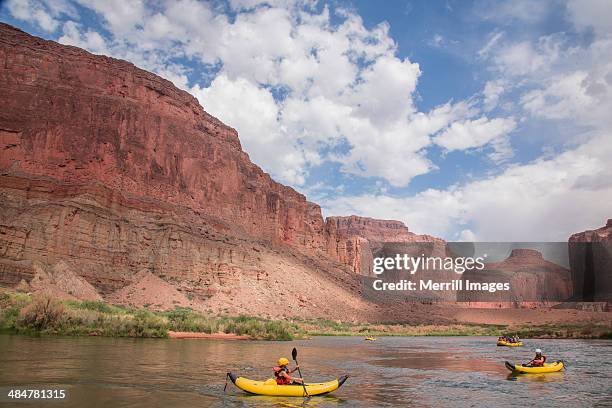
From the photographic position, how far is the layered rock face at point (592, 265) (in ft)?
388

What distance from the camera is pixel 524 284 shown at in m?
143

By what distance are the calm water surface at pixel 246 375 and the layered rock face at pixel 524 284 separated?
4688 inches

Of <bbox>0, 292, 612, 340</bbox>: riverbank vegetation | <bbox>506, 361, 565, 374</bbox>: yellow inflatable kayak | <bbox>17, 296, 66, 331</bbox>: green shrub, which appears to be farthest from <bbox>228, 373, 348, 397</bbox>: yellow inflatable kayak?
<bbox>17, 296, 66, 331</bbox>: green shrub

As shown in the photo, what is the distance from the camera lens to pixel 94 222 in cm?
5956

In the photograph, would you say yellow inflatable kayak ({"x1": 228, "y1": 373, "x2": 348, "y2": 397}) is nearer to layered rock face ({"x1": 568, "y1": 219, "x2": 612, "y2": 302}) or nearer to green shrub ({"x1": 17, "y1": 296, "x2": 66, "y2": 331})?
green shrub ({"x1": 17, "y1": 296, "x2": 66, "y2": 331})

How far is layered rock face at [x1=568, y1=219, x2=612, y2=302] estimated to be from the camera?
11825cm

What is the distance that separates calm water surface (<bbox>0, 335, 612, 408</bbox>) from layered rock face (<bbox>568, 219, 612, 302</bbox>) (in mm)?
105846

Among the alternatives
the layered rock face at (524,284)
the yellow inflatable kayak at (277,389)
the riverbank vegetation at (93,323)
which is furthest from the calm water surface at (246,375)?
the layered rock face at (524,284)

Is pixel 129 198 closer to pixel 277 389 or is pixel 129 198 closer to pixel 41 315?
pixel 41 315

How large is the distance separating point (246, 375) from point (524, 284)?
14024 cm

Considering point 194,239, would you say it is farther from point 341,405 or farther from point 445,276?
point 445,276

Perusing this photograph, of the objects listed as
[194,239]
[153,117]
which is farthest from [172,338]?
[153,117]

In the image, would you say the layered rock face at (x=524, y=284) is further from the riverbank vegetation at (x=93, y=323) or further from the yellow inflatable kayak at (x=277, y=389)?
the yellow inflatable kayak at (x=277, y=389)

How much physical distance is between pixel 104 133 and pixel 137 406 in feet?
210
